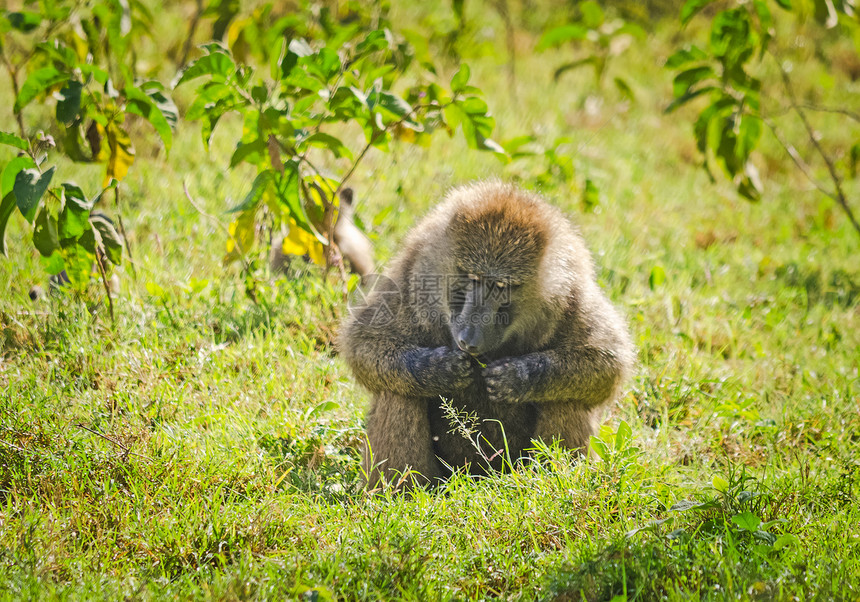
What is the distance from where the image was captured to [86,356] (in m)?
3.85

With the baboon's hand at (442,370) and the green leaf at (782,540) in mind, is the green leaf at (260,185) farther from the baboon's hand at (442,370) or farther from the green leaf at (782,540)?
the green leaf at (782,540)

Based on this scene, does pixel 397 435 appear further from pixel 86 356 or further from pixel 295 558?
pixel 86 356

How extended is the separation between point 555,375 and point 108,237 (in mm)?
2660

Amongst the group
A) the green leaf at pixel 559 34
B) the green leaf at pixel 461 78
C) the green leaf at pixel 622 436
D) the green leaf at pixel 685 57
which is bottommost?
the green leaf at pixel 622 436

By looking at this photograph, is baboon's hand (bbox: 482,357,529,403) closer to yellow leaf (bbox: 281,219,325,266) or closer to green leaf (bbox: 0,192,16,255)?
yellow leaf (bbox: 281,219,325,266)

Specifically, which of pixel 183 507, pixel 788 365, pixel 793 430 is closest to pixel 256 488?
pixel 183 507

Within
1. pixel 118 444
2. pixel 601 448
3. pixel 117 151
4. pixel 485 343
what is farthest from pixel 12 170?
pixel 601 448

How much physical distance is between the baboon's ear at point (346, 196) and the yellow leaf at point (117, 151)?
5.94ft

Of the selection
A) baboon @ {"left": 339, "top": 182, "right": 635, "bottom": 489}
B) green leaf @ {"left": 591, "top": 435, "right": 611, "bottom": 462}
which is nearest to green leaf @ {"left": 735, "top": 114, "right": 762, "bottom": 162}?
baboon @ {"left": 339, "top": 182, "right": 635, "bottom": 489}

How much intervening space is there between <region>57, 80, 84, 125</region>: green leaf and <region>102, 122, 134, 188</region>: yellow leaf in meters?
0.35

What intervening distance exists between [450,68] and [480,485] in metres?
6.90

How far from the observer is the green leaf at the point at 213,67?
11.4ft

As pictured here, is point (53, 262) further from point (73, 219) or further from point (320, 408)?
point (320, 408)

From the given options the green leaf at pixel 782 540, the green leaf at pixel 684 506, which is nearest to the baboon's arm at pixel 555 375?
the green leaf at pixel 684 506
